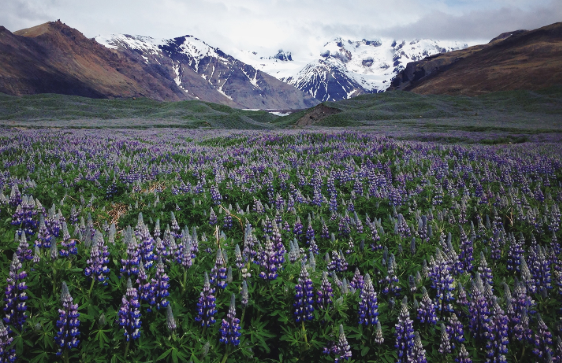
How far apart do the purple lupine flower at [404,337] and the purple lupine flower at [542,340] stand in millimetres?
1076

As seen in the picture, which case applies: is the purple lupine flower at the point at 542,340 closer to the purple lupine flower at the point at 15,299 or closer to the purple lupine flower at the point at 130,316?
the purple lupine flower at the point at 130,316

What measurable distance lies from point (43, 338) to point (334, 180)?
729 centimetres

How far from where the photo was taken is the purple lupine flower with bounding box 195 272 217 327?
311 centimetres

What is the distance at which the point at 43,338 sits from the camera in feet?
9.29

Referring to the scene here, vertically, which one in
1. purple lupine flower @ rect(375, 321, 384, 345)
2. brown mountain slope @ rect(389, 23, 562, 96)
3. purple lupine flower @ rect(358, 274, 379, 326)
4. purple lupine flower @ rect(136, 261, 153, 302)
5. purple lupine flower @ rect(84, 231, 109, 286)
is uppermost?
brown mountain slope @ rect(389, 23, 562, 96)

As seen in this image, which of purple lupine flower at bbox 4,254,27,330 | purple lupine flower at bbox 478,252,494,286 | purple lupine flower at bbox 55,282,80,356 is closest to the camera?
purple lupine flower at bbox 55,282,80,356

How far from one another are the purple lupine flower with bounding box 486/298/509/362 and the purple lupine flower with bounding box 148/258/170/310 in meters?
2.97

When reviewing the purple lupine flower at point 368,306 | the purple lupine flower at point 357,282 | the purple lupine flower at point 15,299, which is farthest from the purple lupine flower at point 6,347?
the purple lupine flower at point 357,282

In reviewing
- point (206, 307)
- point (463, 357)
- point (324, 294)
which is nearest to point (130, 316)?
point (206, 307)

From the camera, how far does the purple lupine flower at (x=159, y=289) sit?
3205 mm

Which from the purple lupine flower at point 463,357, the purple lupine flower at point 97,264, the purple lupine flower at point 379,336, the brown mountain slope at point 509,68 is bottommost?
the purple lupine flower at point 463,357

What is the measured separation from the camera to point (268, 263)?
363 cm

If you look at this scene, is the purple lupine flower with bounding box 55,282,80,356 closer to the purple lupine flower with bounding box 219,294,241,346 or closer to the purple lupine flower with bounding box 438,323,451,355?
the purple lupine flower with bounding box 219,294,241,346

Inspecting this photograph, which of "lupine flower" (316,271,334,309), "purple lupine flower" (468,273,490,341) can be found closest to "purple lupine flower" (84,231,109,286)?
"lupine flower" (316,271,334,309)
